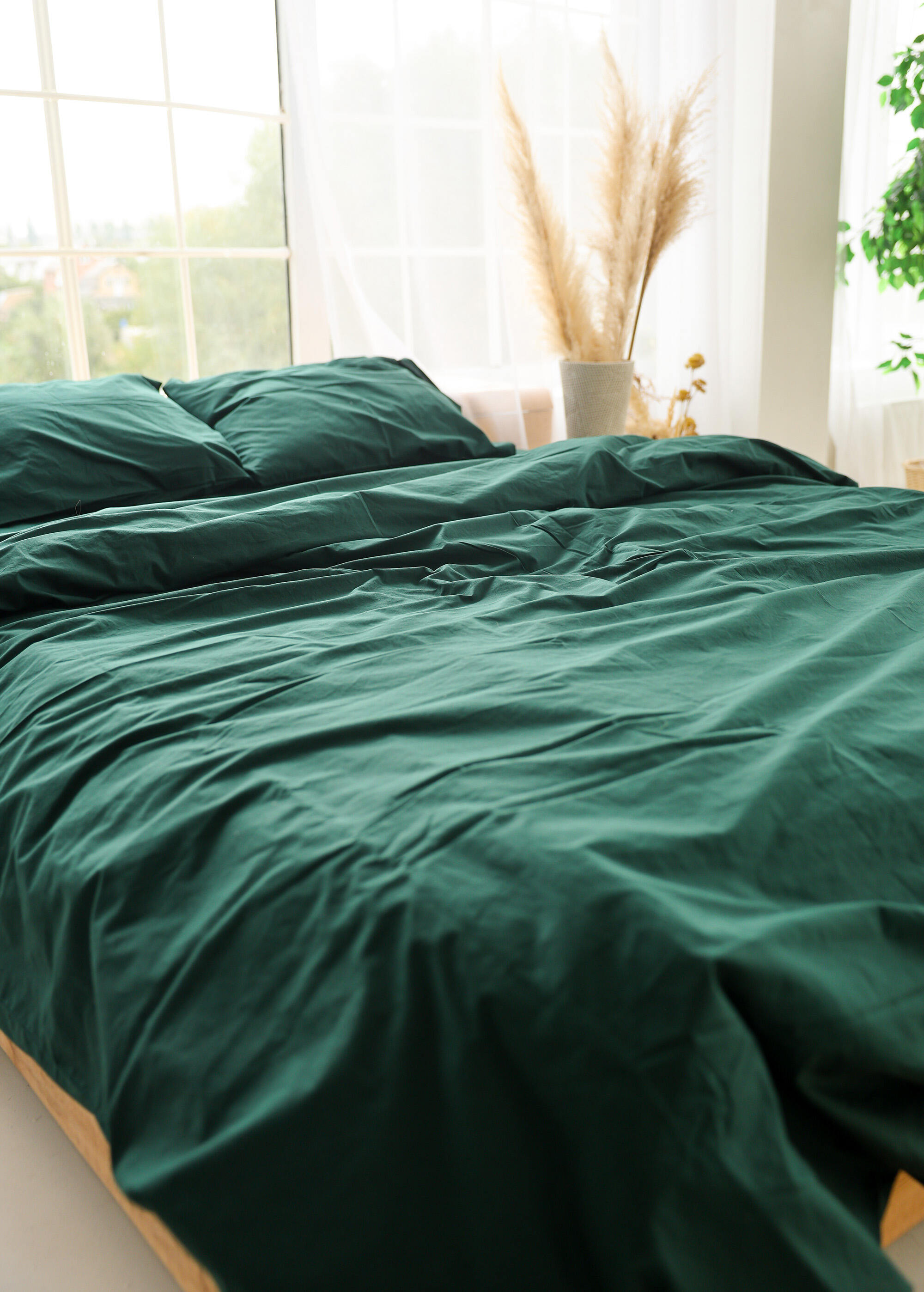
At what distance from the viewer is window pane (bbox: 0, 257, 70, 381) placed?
2.63 m

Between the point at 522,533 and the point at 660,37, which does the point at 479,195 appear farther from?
the point at 522,533

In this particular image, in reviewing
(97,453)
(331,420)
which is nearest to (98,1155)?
(97,453)

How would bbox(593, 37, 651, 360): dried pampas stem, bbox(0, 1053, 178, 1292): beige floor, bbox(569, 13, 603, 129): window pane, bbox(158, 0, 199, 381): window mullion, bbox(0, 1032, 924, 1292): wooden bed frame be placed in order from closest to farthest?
bbox(0, 1032, 924, 1292): wooden bed frame < bbox(0, 1053, 178, 1292): beige floor < bbox(158, 0, 199, 381): window mullion < bbox(593, 37, 651, 360): dried pampas stem < bbox(569, 13, 603, 129): window pane

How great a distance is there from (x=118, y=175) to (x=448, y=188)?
937 millimetres

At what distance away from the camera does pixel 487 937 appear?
74 centimetres

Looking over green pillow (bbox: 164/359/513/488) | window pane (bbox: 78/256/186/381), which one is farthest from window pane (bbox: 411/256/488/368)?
window pane (bbox: 78/256/186/381)

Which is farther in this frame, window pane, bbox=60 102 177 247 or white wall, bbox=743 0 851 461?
white wall, bbox=743 0 851 461

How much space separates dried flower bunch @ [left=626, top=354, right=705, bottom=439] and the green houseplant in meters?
0.74

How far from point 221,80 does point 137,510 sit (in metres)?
1.68

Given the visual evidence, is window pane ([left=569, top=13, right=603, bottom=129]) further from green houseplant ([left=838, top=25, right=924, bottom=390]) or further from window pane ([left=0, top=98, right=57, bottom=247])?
window pane ([left=0, top=98, right=57, bottom=247])

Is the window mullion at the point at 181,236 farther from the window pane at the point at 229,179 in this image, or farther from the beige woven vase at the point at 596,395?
the beige woven vase at the point at 596,395

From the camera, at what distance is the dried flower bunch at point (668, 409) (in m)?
3.38

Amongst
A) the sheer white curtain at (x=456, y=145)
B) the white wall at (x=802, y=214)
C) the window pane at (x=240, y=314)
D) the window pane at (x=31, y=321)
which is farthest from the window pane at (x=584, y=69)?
the window pane at (x=31, y=321)

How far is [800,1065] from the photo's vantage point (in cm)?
67
